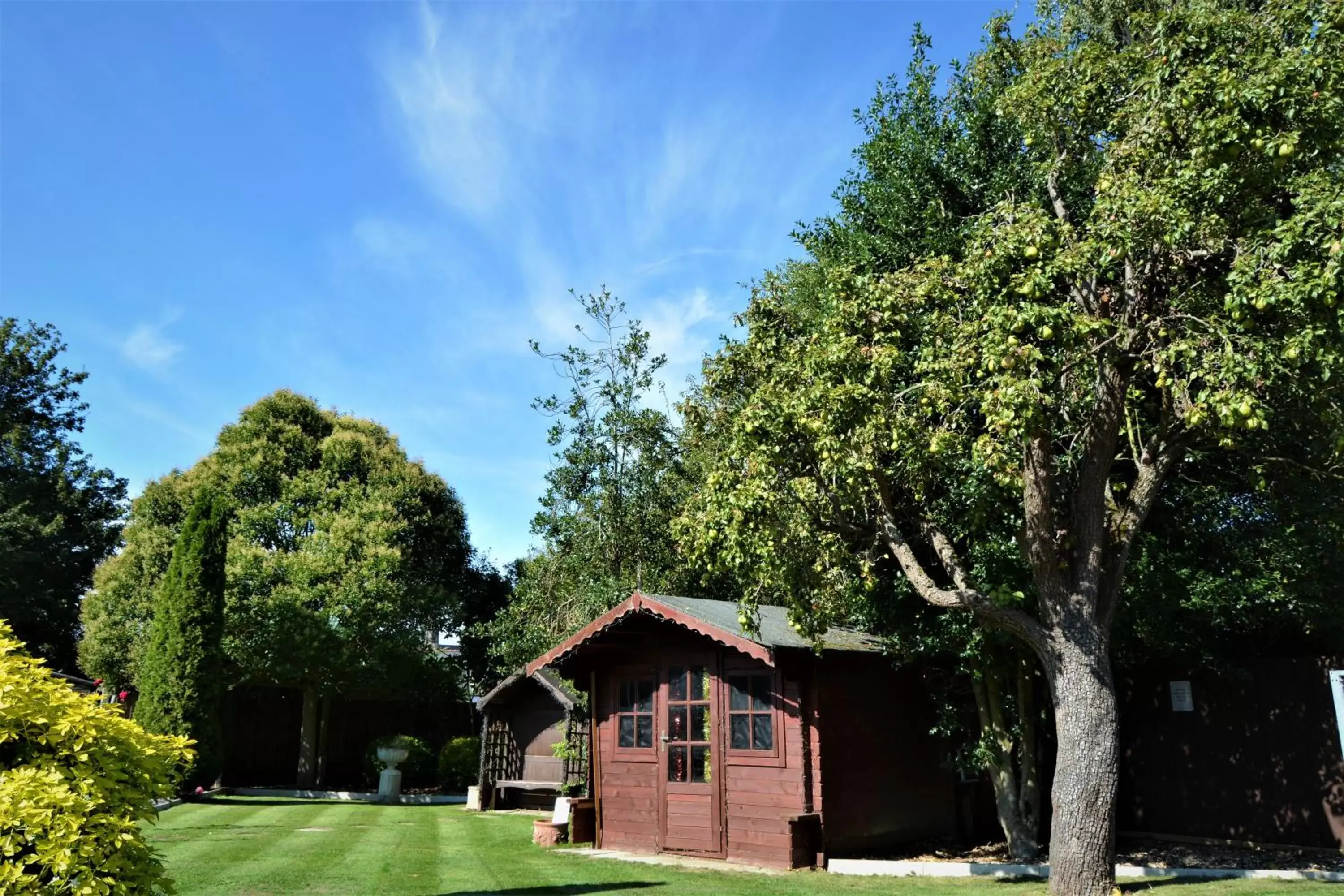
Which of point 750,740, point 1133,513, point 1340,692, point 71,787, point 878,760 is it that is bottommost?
point 878,760

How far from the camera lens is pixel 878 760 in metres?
10.9

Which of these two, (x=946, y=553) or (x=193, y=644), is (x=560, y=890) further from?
(x=193, y=644)

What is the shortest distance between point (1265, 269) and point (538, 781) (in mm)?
15078

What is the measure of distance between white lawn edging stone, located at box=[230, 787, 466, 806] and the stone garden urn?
0.43ft

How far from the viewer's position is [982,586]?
9719mm

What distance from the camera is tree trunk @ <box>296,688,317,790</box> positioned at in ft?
72.4

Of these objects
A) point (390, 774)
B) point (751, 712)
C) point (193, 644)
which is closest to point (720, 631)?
point (751, 712)

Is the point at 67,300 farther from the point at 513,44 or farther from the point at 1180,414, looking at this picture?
the point at 1180,414

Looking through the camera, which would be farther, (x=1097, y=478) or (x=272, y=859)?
(x=272, y=859)

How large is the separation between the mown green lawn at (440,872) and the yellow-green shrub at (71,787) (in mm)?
3288

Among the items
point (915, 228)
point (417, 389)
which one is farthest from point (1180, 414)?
point (417, 389)

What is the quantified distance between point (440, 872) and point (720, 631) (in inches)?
152

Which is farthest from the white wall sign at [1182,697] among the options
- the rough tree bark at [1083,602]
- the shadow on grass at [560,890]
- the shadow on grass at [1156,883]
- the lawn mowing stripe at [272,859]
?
the lawn mowing stripe at [272,859]

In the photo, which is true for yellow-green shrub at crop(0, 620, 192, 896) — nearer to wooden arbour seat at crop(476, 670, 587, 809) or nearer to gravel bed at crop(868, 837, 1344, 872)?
gravel bed at crop(868, 837, 1344, 872)
